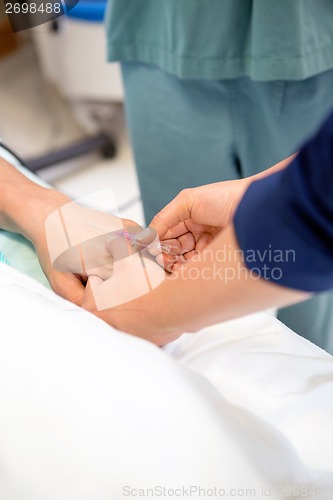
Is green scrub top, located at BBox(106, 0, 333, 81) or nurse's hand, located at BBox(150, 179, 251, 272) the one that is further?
green scrub top, located at BBox(106, 0, 333, 81)

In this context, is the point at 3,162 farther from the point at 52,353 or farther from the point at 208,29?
the point at 52,353

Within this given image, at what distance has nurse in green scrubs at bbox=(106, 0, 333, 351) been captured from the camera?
96cm

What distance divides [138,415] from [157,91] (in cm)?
73

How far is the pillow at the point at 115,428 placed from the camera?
0.56 m

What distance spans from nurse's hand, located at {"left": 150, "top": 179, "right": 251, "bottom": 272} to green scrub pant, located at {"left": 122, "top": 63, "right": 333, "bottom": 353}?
9.1 inches

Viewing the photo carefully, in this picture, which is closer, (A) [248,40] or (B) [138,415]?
(B) [138,415]

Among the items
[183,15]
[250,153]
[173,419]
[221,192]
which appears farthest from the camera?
[250,153]

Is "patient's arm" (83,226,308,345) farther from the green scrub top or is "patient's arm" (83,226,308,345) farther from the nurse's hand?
the green scrub top

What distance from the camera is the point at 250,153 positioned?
1.10 meters

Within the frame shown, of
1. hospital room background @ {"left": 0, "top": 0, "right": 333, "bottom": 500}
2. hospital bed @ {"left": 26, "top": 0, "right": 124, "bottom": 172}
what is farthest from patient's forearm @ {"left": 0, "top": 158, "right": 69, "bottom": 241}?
hospital bed @ {"left": 26, "top": 0, "right": 124, "bottom": 172}

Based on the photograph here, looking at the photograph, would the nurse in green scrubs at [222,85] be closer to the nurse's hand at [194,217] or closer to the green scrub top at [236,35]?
the green scrub top at [236,35]

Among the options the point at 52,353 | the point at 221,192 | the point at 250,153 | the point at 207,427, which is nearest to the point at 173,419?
the point at 207,427

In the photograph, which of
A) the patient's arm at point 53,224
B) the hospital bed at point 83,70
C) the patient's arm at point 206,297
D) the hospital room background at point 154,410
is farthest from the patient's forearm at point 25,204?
the hospital bed at point 83,70

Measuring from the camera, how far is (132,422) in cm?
57
